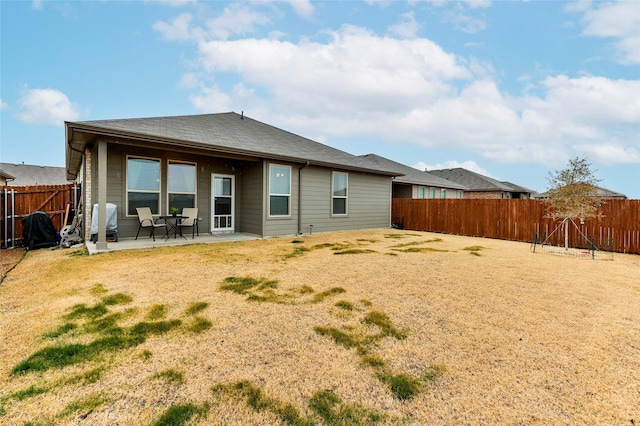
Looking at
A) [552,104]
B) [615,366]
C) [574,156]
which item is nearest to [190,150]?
[615,366]

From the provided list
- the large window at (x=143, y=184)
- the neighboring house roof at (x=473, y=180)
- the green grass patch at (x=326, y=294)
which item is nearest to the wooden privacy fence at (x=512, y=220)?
the green grass patch at (x=326, y=294)

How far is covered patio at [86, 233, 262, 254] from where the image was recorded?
7028 millimetres

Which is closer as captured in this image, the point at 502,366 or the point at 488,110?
the point at 502,366

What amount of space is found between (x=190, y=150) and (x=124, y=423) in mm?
7307

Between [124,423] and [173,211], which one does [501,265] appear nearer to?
[124,423]

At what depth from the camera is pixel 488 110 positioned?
16.8 metres

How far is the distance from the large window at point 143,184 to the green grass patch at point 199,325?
21.1ft

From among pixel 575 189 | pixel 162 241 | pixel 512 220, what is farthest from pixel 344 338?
pixel 512 220

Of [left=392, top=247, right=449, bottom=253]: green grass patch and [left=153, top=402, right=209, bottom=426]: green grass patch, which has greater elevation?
[left=392, top=247, right=449, bottom=253]: green grass patch

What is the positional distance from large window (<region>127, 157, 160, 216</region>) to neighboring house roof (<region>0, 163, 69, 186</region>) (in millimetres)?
25090

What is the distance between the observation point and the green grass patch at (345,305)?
3459 millimetres

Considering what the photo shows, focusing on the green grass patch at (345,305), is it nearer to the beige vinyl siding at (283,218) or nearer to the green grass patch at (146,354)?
the green grass patch at (146,354)

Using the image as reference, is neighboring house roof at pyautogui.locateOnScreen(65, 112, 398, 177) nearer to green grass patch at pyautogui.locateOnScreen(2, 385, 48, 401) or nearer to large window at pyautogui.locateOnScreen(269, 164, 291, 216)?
large window at pyautogui.locateOnScreen(269, 164, 291, 216)

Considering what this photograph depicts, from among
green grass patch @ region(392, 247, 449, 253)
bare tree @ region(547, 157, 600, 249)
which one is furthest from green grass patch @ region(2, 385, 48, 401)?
bare tree @ region(547, 157, 600, 249)
